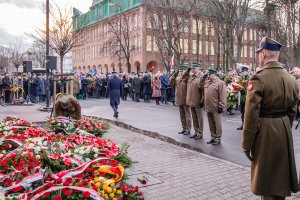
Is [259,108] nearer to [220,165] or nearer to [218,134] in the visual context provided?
[220,165]

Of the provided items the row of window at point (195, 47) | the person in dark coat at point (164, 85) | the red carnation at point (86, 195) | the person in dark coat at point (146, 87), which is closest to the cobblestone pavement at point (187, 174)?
the red carnation at point (86, 195)

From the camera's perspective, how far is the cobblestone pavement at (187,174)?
532 centimetres

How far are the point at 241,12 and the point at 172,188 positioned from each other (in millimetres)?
21729

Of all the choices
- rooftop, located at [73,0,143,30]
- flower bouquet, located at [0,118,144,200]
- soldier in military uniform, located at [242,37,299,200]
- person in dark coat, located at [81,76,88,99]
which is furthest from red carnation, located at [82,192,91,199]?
rooftop, located at [73,0,143,30]

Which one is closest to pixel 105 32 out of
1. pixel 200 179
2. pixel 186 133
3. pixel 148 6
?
pixel 148 6

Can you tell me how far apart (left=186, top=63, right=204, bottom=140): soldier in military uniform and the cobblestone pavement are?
1.14 metres

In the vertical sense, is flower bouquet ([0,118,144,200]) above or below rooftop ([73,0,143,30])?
below

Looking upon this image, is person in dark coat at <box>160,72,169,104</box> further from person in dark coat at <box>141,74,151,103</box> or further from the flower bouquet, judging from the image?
the flower bouquet

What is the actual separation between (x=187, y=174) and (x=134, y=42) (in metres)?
49.5

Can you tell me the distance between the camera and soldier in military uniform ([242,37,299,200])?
3.80 meters

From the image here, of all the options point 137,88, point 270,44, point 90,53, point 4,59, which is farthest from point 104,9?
point 270,44

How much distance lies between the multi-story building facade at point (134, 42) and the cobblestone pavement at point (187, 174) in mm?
29917

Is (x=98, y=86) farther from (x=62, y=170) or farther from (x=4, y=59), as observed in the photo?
(x=4, y=59)

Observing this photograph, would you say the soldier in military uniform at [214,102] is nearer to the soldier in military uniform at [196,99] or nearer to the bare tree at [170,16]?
the soldier in military uniform at [196,99]
